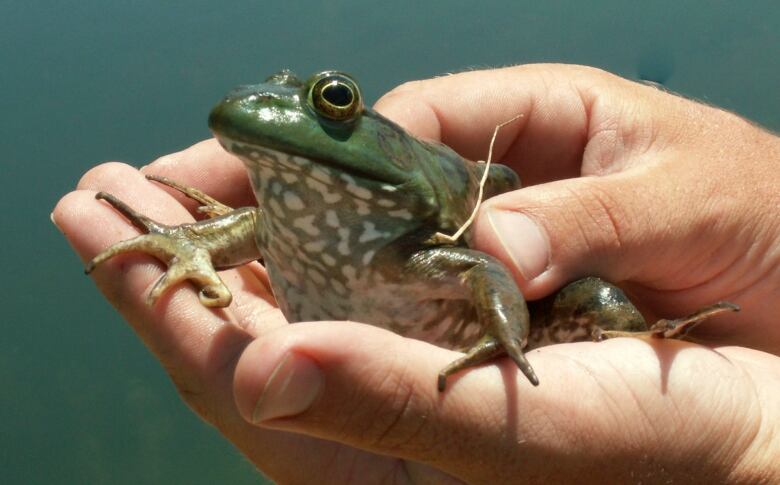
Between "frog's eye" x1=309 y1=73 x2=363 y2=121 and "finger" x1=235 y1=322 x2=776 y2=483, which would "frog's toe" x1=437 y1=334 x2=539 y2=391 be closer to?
"finger" x1=235 y1=322 x2=776 y2=483

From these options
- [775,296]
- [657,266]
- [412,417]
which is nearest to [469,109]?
[657,266]

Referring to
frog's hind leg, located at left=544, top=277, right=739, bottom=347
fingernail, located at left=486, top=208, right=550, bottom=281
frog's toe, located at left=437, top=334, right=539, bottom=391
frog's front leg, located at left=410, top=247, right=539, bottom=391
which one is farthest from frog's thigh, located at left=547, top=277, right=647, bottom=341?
frog's toe, located at left=437, top=334, right=539, bottom=391

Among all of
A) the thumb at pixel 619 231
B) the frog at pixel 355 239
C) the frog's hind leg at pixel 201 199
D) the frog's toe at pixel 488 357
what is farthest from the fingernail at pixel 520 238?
the frog's hind leg at pixel 201 199

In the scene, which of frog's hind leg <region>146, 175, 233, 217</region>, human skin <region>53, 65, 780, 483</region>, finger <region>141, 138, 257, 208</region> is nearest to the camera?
human skin <region>53, 65, 780, 483</region>

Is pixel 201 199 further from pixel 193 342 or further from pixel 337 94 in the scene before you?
pixel 337 94

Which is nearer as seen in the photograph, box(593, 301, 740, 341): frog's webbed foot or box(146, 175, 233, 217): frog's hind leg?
box(593, 301, 740, 341): frog's webbed foot

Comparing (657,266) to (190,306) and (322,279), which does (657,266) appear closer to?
(322,279)

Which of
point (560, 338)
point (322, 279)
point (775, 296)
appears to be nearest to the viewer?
point (322, 279)
